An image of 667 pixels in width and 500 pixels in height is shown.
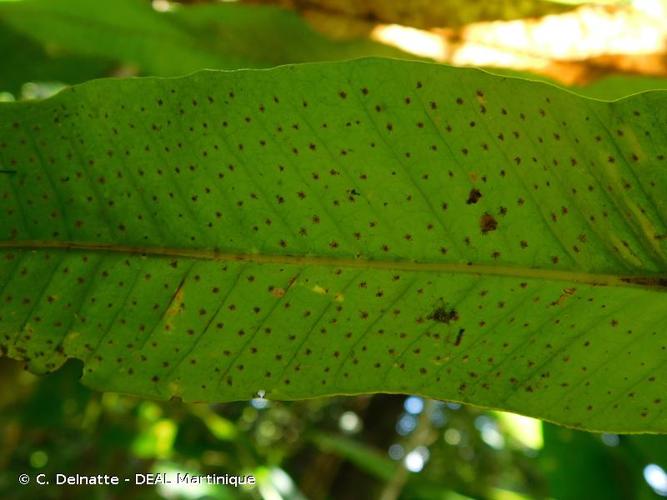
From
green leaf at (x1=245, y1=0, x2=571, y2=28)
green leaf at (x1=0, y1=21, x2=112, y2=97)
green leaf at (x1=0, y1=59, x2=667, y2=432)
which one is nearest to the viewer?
green leaf at (x1=0, y1=59, x2=667, y2=432)

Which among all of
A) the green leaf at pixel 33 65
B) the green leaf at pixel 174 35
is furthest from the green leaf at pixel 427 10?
the green leaf at pixel 33 65

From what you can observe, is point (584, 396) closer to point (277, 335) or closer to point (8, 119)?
point (277, 335)

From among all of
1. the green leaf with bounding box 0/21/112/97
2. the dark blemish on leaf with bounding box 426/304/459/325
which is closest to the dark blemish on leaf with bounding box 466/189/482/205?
the dark blemish on leaf with bounding box 426/304/459/325

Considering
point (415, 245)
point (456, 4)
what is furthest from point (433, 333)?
point (456, 4)

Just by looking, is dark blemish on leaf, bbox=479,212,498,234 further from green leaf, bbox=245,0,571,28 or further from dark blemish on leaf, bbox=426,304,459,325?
green leaf, bbox=245,0,571,28

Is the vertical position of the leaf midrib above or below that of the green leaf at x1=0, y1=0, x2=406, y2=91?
below

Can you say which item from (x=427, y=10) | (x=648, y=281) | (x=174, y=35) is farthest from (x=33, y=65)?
(x=648, y=281)

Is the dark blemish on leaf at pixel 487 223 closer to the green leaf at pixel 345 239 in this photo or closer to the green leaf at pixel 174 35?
the green leaf at pixel 345 239
